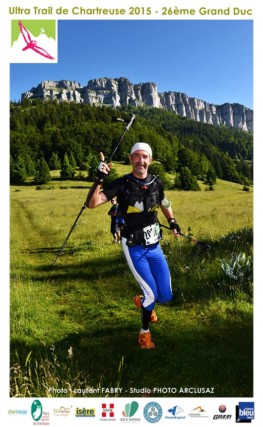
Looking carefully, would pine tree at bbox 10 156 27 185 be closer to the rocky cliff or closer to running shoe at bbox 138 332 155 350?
the rocky cliff

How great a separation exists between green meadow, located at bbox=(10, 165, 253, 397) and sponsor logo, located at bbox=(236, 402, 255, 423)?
138 mm

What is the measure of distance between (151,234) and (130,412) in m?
2.52

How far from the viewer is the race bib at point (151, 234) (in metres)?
5.17

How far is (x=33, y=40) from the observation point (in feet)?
17.6

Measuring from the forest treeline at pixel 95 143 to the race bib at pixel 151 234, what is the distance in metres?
1.50

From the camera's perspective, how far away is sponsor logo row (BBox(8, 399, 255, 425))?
179 inches

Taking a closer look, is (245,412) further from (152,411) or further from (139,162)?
(139,162)

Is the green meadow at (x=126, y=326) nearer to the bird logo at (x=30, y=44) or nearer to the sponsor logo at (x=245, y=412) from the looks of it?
the sponsor logo at (x=245, y=412)

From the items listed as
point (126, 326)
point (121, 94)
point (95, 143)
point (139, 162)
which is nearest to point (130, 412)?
point (126, 326)

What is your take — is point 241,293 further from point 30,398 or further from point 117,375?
point 30,398

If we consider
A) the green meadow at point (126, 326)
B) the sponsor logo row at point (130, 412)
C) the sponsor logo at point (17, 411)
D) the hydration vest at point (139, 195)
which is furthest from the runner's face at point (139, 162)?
the sponsor logo at point (17, 411)

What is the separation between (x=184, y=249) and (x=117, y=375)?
171 inches
